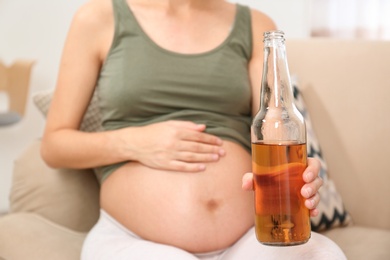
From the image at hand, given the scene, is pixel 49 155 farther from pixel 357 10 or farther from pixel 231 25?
pixel 357 10

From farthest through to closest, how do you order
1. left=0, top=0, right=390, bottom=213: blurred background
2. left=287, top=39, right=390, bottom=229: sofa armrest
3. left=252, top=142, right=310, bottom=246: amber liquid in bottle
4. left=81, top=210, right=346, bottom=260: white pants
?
left=0, top=0, right=390, bottom=213: blurred background
left=287, top=39, right=390, bottom=229: sofa armrest
left=81, top=210, right=346, bottom=260: white pants
left=252, top=142, right=310, bottom=246: amber liquid in bottle

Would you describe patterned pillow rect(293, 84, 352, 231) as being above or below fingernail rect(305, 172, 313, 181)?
below

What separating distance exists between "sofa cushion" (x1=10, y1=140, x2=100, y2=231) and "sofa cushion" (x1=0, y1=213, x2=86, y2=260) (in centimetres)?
4

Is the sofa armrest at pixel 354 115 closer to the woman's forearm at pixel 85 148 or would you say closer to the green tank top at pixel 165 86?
the green tank top at pixel 165 86

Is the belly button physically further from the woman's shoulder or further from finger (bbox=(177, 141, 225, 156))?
the woman's shoulder

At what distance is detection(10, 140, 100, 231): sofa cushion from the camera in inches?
56.1

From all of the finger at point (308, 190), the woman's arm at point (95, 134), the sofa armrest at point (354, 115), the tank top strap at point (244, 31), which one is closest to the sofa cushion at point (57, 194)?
the woman's arm at point (95, 134)

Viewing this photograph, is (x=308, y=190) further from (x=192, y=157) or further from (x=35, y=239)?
(x=35, y=239)

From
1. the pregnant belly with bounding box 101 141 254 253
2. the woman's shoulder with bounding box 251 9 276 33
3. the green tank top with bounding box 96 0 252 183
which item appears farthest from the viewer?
the woman's shoulder with bounding box 251 9 276 33

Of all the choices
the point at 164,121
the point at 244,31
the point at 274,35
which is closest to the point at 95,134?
the point at 164,121

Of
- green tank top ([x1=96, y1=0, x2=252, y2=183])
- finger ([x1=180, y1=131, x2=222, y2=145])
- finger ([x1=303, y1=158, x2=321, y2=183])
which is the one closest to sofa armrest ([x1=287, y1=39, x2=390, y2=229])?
green tank top ([x1=96, y1=0, x2=252, y2=183])

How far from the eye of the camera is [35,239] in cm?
123

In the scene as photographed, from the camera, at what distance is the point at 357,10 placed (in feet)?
12.1

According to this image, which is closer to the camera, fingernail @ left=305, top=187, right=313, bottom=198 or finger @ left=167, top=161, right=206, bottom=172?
fingernail @ left=305, top=187, right=313, bottom=198
